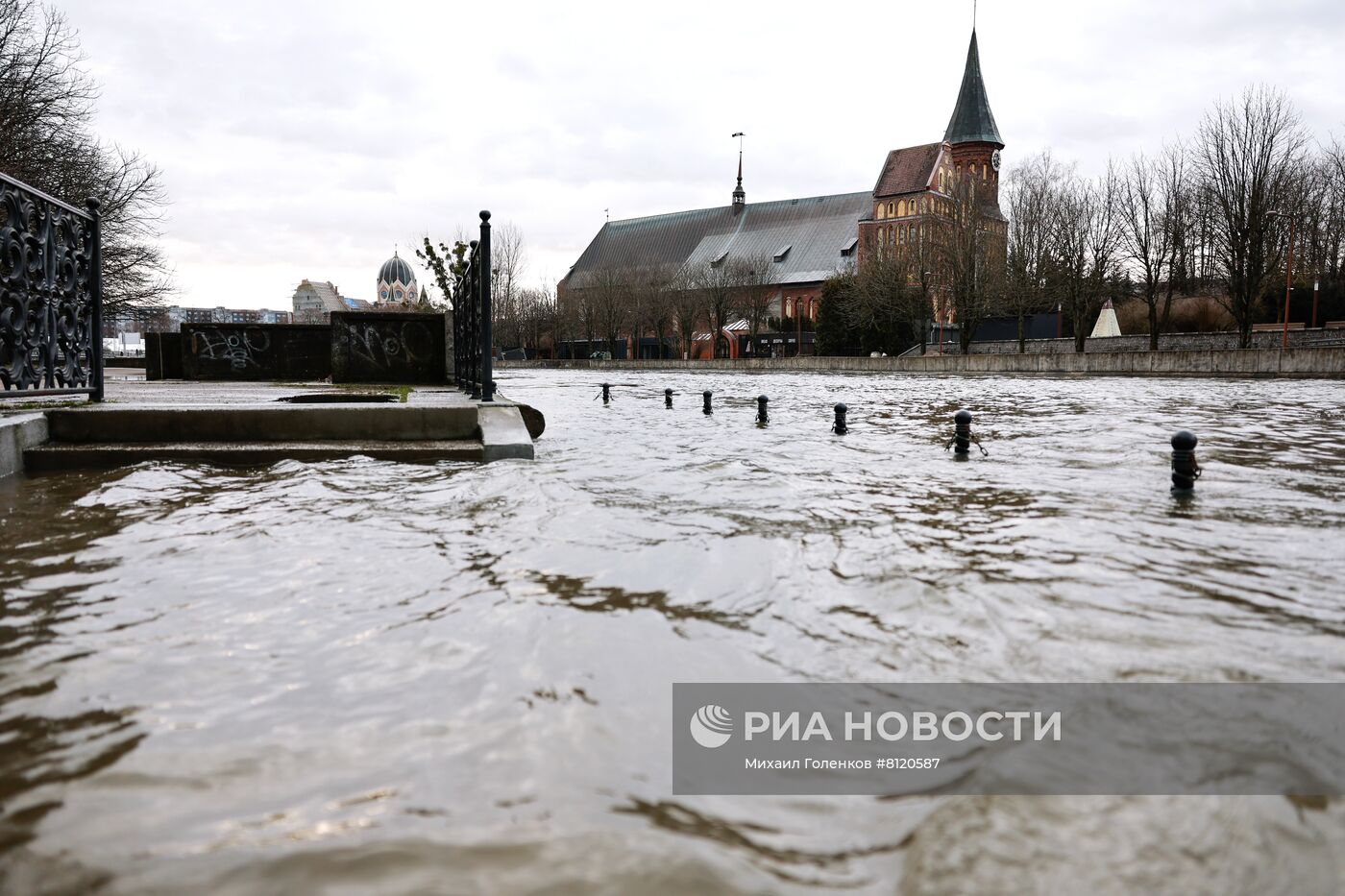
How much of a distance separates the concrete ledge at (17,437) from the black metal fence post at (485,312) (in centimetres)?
389

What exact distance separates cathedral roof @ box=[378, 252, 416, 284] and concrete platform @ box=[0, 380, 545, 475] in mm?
150884

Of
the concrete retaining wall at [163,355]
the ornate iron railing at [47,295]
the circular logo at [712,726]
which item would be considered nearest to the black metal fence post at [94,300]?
the ornate iron railing at [47,295]

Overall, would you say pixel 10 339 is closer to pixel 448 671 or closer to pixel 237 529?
pixel 237 529

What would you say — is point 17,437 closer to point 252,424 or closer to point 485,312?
point 252,424

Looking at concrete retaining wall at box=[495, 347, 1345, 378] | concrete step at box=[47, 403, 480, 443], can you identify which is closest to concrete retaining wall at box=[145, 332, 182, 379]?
concrete step at box=[47, 403, 480, 443]

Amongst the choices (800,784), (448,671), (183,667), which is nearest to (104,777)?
(183,667)

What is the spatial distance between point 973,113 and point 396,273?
10675 centimetres

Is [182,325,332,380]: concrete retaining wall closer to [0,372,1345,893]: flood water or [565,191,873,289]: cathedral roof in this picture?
[0,372,1345,893]: flood water

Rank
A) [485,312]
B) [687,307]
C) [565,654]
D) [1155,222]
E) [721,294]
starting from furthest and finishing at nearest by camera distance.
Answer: [687,307] → [721,294] → [1155,222] → [485,312] → [565,654]

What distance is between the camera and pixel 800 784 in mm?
2381

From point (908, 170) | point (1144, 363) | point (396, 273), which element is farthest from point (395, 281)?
point (1144, 363)

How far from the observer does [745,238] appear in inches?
3903

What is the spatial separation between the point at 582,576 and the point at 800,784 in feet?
7.00

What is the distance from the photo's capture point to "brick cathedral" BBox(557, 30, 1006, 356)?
70.7 metres
